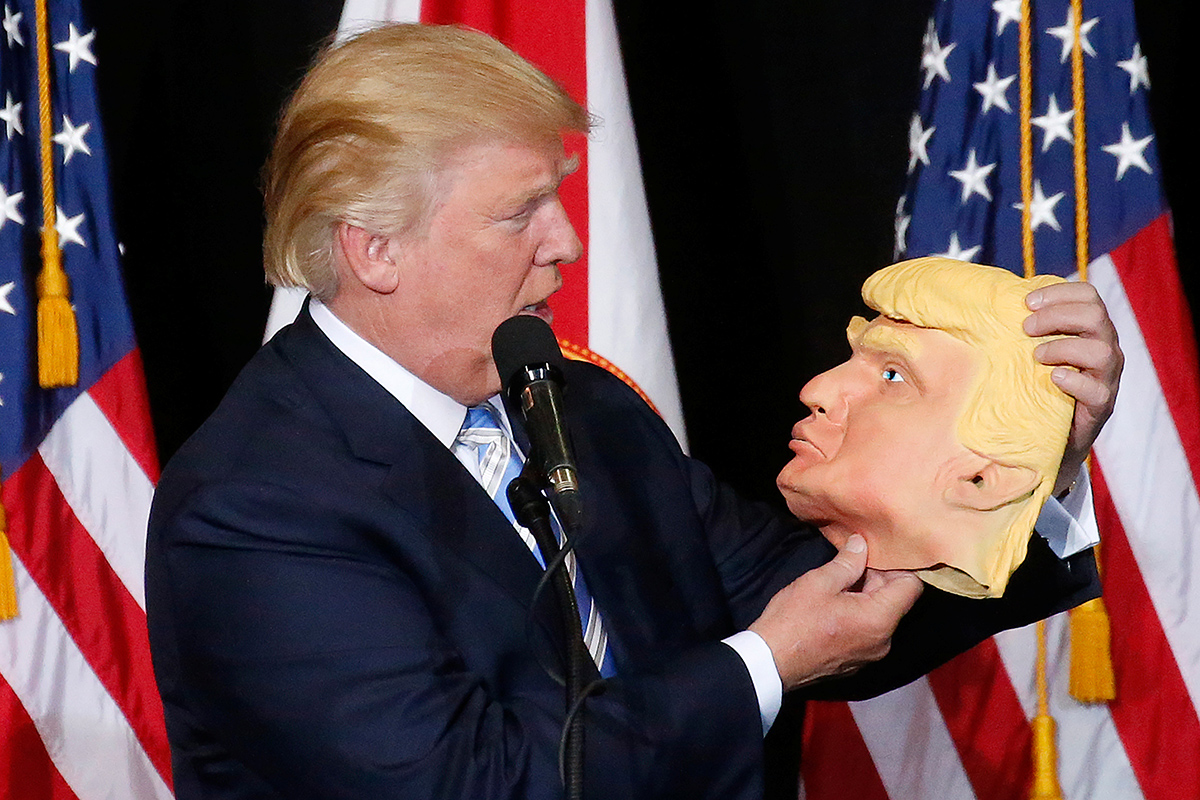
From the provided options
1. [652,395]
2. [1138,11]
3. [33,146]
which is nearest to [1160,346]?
[1138,11]

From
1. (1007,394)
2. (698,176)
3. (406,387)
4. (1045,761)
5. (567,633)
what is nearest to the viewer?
(567,633)

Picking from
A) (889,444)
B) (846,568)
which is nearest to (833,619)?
(846,568)

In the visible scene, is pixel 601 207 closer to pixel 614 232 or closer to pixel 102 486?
pixel 614 232

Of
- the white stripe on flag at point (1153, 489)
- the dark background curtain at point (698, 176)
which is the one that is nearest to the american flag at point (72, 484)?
the dark background curtain at point (698, 176)

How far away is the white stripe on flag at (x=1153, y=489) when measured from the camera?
206 cm

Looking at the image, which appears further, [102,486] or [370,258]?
[102,486]

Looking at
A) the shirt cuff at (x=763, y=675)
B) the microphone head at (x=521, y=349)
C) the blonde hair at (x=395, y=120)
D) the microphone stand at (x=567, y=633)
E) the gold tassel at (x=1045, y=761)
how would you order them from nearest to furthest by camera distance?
1. the microphone stand at (x=567, y=633)
2. the microphone head at (x=521, y=349)
3. the shirt cuff at (x=763, y=675)
4. the blonde hair at (x=395, y=120)
5. the gold tassel at (x=1045, y=761)

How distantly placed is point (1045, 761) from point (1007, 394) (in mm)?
884

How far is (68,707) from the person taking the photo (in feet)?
6.91

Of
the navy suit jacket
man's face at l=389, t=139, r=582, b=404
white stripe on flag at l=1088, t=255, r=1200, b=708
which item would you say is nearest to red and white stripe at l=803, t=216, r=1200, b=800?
white stripe on flag at l=1088, t=255, r=1200, b=708

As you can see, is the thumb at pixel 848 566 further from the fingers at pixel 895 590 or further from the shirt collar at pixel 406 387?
the shirt collar at pixel 406 387

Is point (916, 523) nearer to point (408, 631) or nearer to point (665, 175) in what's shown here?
point (408, 631)

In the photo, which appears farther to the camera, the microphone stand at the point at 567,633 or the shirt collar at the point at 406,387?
the shirt collar at the point at 406,387

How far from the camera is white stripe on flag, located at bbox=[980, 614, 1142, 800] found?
6.85ft
